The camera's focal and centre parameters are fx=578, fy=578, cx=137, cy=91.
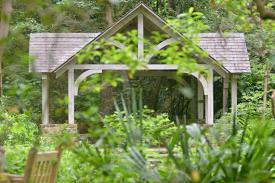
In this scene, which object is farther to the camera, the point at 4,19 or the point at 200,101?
the point at 200,101

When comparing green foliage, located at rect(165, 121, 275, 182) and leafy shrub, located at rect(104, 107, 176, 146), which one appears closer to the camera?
green foliage, located at rect(165, 121, 275, 182)

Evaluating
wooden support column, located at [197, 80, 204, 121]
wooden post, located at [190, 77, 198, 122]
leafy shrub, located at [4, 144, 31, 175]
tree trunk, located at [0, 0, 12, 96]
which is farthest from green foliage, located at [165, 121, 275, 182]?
wooden post, located at [190, 77, 198, 122]

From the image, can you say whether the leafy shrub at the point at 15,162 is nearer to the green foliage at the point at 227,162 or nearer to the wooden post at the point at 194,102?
the green foliage at the point at 227,162

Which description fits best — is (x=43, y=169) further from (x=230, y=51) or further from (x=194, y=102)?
(x=194, y=102)

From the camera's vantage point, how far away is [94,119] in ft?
11.2

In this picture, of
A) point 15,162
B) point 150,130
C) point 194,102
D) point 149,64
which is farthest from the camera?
point 194,102

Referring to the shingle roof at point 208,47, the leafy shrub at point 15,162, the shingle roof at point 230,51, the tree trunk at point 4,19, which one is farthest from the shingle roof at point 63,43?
the tree trunk at point 4,19

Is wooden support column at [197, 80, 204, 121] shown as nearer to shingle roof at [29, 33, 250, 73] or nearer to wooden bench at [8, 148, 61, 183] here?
shingle roof at [29, 33, 250, 73]

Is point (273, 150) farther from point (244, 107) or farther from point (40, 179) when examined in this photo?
point (244, 107)

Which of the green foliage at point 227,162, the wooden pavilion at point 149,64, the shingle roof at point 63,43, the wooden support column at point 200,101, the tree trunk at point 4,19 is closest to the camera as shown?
the tree trunk at point 4,19

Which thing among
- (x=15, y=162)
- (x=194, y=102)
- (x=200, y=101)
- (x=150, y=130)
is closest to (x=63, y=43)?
(x=200, y=101)

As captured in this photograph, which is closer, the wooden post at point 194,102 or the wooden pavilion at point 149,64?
the wooden pavilion at point 149,64

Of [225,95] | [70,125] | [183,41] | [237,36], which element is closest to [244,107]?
[225,95]

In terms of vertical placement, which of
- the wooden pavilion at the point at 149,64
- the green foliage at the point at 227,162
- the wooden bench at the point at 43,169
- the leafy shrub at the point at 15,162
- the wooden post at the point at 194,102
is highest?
the wooden pavilion at the point at 149,64
